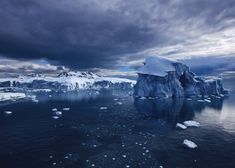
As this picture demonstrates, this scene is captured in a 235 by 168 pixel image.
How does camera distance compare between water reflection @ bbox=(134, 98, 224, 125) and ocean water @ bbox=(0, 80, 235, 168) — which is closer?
ocean water @ bbox=(0, 80, 235, 168)

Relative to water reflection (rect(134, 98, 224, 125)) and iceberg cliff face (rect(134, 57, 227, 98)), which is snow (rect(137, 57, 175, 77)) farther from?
water reflection (rect(134, 98, 224, 125))

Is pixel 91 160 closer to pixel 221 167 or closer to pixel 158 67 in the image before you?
pixel 221 167

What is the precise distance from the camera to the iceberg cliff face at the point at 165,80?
336ft

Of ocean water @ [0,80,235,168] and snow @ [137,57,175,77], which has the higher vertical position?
snow @ [137,57,175,77]

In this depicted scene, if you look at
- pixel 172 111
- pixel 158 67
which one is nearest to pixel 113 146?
pixel 172 111

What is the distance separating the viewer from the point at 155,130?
3919cm

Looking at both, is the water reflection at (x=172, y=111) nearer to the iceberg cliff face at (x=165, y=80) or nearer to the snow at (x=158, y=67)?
the iceberg cliff face at (x=165, y=80)

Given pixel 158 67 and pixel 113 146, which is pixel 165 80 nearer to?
pixel 158 67

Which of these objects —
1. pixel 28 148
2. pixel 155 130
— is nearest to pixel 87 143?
pixel 28 148

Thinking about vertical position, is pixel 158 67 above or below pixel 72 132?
above

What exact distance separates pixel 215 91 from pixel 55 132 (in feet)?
386

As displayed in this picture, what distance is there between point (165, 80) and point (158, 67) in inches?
321

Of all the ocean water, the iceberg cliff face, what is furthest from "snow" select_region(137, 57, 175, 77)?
the ocean water

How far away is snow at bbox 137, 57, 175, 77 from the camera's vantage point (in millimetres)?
100062
